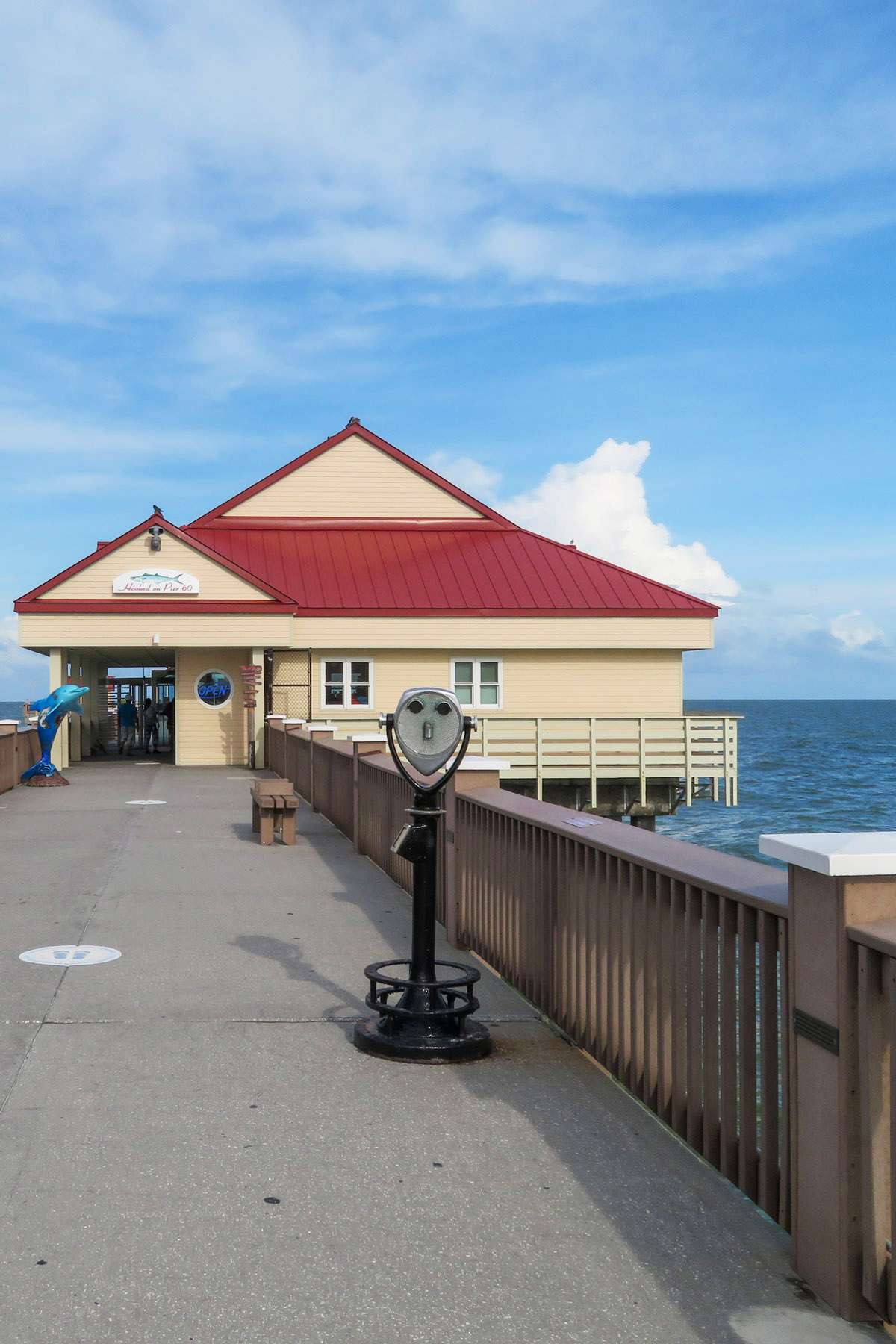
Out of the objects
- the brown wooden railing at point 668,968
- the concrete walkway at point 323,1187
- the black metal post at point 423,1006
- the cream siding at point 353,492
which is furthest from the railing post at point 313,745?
the cream siding at point 353,492

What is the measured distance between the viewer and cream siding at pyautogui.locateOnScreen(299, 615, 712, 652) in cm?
3062

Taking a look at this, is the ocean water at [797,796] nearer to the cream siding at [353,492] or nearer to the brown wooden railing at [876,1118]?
the cream siding at [353,492]

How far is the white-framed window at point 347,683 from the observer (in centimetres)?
3117

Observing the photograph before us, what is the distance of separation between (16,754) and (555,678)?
14.4m

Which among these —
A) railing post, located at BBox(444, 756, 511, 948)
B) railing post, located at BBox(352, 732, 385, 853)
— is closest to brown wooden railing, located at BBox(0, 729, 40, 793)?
railing post, located at BBox(352, 732, 385, 853)

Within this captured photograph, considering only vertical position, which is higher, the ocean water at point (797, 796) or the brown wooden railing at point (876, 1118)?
the brown wooden railing at point (876, 1118)

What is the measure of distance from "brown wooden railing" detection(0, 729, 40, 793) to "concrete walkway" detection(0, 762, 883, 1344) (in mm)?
13725

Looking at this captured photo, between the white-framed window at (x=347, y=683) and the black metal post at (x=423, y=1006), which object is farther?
the white-framed window at (x=347, y=683)

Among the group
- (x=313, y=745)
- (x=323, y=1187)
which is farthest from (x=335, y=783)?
(x=323, y=1187)

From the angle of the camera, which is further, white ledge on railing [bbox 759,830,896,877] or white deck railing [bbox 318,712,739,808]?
white deck railing [bbox 318,712,739,808]

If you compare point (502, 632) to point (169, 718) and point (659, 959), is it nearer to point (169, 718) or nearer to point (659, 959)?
point (169, 718)

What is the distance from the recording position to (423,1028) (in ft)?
19.2

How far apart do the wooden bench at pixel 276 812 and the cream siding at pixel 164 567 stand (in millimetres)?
14906

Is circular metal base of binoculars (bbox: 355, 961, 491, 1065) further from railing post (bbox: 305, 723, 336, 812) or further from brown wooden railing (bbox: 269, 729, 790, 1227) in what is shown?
railing post (bbox: 305, 723, 336, 812)
